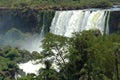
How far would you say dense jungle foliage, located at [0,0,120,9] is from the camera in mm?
94625

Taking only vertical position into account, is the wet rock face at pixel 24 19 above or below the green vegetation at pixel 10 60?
above

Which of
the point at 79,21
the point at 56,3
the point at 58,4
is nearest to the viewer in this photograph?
the point at 79,21

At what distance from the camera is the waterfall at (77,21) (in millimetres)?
78125

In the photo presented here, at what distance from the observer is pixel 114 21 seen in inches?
2987

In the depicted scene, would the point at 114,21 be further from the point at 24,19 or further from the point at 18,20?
the point at 18,20

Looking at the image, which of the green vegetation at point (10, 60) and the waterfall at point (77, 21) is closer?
the green vegetation at point (10, 60)

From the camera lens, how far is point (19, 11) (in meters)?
96.2

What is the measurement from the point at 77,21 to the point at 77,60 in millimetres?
37836

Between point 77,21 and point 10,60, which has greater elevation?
point 77,21

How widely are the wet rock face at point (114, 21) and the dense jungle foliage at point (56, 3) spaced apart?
17.2 m

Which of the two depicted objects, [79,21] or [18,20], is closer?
[79,21]

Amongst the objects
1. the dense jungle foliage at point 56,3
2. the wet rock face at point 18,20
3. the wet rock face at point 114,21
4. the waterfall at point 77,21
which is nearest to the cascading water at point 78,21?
the waterfall at point 77,21

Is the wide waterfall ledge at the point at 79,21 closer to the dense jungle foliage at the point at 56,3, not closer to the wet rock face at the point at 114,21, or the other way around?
the wet rock face at the point at 114,21

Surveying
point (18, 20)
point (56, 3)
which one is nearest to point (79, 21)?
point (18, 20)
